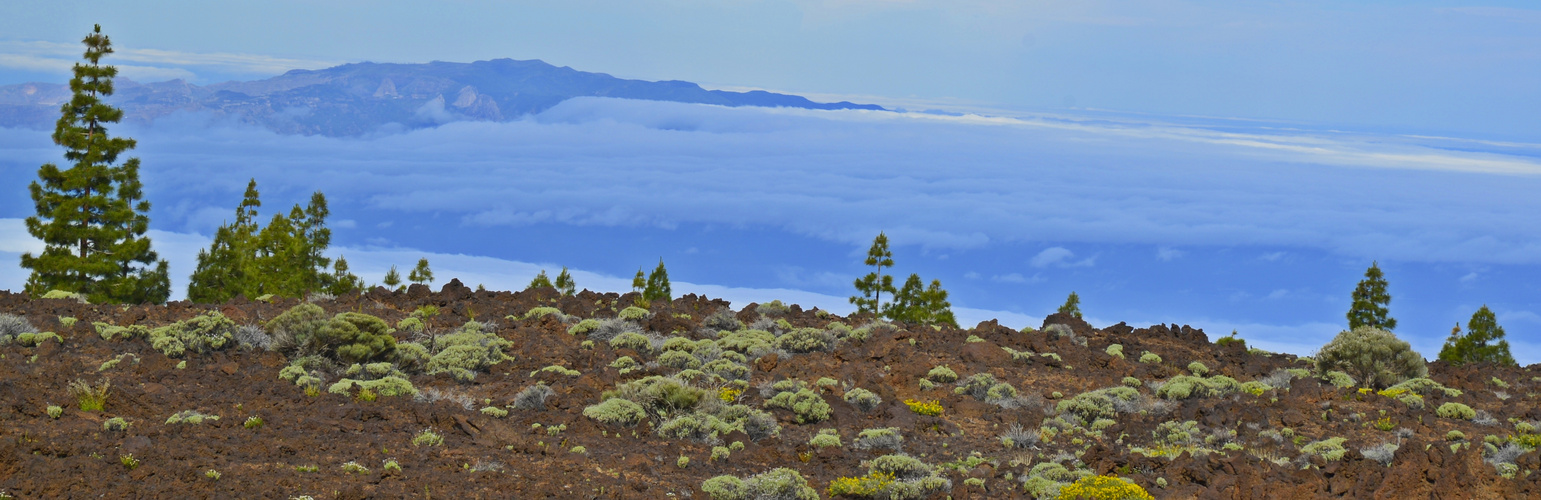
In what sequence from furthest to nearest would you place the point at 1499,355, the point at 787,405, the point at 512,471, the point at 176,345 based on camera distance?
the point at 1499,355 → the point at 176,345 → the point at 787,405 → the point at 512,471

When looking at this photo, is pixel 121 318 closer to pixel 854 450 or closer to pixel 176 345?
pixel 176 345

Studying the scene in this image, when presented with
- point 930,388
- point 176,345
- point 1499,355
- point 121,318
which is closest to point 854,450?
point 930,388

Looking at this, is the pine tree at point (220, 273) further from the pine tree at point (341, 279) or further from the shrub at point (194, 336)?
the shrub at point (194, 336)

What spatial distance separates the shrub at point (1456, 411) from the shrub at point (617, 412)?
460 inches

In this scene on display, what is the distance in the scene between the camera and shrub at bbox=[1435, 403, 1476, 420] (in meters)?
15.8

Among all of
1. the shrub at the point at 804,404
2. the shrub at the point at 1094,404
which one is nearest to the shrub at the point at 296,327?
the shrub at the point at 804,404

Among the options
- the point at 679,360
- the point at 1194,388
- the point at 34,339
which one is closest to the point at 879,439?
the point at 679,360

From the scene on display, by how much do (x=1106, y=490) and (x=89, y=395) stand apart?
39.0ft

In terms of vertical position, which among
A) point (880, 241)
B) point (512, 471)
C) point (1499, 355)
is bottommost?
point (512, 471)

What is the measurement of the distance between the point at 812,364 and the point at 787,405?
9.17 ft

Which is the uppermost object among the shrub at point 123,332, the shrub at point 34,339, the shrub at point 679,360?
the shrub at point 679,360

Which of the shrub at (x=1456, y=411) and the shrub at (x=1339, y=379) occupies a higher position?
the shrub at (x=1339, y=379)

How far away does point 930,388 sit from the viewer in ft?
55.1

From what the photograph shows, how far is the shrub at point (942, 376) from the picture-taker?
17328 mm
